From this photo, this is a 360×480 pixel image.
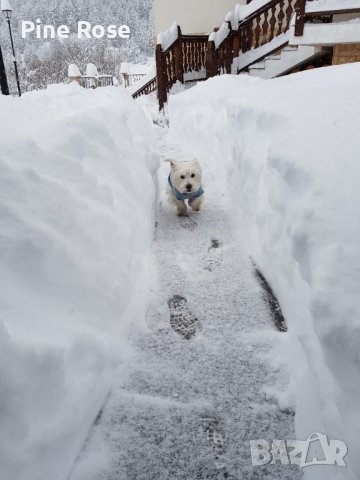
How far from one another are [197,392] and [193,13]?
1670 cm

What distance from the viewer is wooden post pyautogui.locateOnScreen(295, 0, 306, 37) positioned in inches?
313

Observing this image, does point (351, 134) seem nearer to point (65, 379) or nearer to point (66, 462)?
point (65, 379)

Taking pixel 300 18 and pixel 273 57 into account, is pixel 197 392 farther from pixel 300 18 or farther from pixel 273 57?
pixel 273 57

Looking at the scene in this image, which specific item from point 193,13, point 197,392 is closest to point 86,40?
point 193,13

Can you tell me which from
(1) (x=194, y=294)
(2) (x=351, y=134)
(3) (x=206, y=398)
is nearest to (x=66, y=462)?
(3) (x=206, y=398)

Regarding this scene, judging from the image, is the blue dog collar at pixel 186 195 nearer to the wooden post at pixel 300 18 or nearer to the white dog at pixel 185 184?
the white dog at pixel 185 184

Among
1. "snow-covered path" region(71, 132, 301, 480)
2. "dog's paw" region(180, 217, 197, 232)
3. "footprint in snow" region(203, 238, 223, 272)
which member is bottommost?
"snow-covered path" region(71, 132, 301, 480)

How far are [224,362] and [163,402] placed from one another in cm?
45

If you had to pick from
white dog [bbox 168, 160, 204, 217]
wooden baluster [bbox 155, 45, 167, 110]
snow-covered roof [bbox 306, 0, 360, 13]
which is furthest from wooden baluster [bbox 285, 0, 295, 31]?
white dog [bbox 168, 160, 204, 217]

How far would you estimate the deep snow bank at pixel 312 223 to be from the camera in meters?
1.36

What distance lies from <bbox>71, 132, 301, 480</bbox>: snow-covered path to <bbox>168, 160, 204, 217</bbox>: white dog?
4.42 ft

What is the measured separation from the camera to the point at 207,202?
4.79 metres

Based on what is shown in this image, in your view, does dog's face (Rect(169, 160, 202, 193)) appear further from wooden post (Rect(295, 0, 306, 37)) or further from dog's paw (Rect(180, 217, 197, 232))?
wooden post (Rect(295, 0, 306, 37))

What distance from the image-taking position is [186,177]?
4.15m
